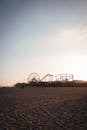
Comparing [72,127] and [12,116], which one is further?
[12,116]

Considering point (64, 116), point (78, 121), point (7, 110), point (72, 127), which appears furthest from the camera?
point (7, 110)

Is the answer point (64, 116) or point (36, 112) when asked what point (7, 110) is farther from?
point (64, 116)

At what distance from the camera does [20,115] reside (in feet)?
48.6

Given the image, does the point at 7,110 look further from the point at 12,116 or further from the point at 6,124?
the point at 6,124

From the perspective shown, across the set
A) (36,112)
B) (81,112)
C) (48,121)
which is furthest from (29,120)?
(81,112)

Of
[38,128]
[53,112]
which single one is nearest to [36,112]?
[53,112]

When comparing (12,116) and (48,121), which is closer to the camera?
(48,121)

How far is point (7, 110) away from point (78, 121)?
546 centimetres

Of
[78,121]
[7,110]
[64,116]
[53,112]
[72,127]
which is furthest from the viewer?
[7,110]

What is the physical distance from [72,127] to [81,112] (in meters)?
2.79

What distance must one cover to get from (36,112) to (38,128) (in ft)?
10.8

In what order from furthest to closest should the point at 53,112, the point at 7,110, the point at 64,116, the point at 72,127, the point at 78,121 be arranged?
1. the point at 7,110
2. the point at 53,112
3. the point at 64,116
4. the point at 78,121
5. the point at 72,127

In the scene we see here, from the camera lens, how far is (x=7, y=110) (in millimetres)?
16656

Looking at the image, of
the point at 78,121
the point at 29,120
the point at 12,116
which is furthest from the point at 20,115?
the point at 78,121
